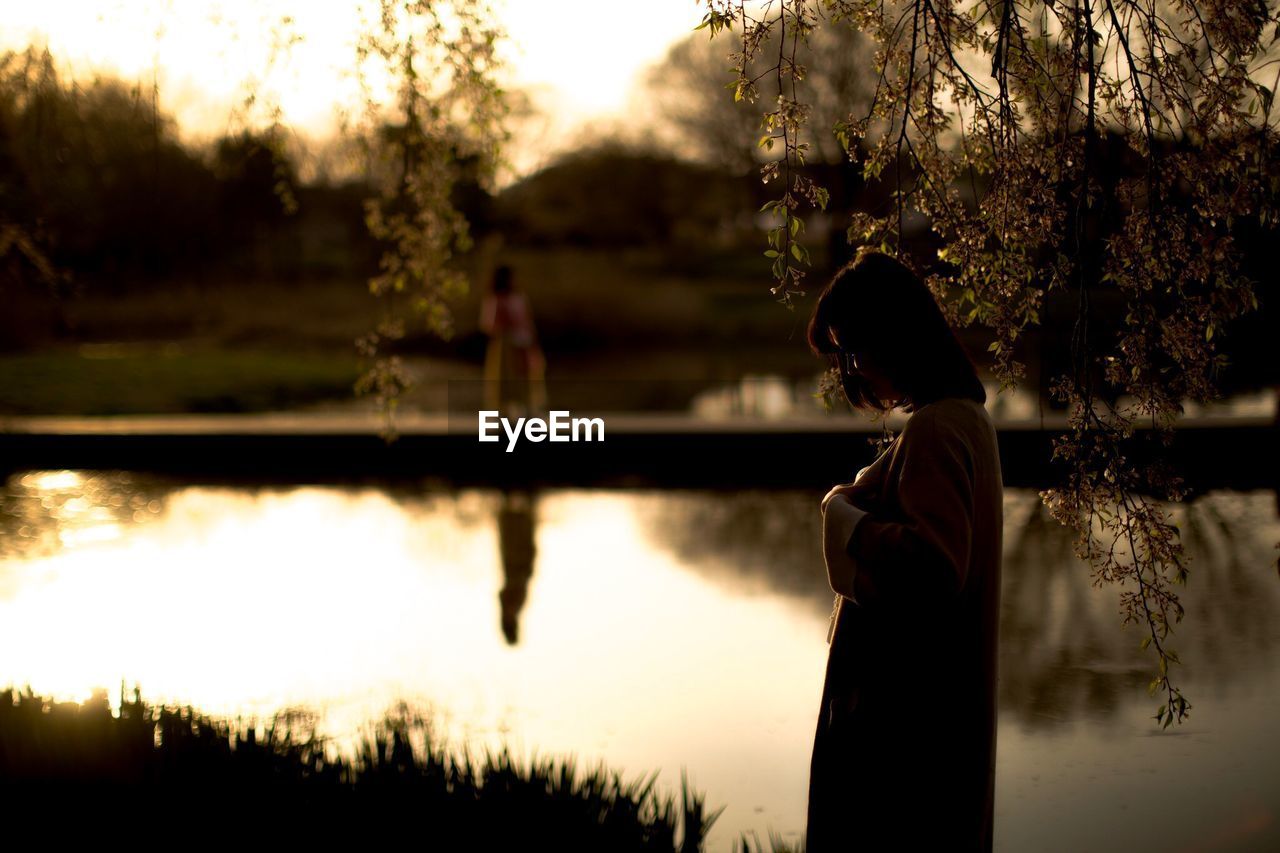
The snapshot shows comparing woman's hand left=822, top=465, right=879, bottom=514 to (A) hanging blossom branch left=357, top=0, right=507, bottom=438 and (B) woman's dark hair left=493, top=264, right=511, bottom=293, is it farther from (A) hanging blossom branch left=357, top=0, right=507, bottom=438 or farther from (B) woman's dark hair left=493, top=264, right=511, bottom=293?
→ (B) woman's dark hair left=493, top=264, right=511, bottom=293

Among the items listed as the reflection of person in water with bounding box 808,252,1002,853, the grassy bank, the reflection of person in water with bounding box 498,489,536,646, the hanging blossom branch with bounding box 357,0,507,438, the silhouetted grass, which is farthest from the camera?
the grassy bank

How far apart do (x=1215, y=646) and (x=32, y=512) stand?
29.2ft

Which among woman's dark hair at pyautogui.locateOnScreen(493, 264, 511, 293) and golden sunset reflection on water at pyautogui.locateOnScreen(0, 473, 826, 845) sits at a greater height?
woman's dark hair at pyautogui.locateOnScreen(493, 264, 511, 293)

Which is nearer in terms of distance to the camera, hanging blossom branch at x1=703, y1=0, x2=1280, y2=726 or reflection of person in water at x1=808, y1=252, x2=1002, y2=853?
reflection of person in water at x1=808, y1=252, x2=1002, y2=853

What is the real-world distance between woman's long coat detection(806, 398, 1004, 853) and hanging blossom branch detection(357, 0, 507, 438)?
264 cm

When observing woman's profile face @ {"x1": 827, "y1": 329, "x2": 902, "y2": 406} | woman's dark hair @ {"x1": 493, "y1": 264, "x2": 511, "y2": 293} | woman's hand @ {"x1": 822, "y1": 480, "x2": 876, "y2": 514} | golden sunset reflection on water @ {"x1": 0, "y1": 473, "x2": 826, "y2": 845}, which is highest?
woman's dark hair @ {"x1": 493, "y1": 264, "x2": 511, "y2": 293}

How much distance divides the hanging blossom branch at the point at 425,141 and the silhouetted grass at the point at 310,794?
55.3 inches

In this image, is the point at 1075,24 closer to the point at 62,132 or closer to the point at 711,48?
the point at 62,132

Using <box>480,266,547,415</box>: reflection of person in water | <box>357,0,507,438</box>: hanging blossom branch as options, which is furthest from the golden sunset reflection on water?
<box>480,266,547,415</box>: reflection of person in water

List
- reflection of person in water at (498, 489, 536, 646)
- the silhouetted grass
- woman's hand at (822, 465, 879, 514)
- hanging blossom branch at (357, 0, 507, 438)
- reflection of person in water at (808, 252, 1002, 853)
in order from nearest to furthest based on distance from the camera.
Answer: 1. reflection of person in water at (808, 252, 1002, 853)
2. woman's hand at (822, 465, 879, 514)
3. the silhouetted grass
4. hanging blossom branch at (357, 0, 507, 438)
5. reflection of person in water at (498, 489, 536, 646)

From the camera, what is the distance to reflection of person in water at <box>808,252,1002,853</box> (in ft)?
8.57

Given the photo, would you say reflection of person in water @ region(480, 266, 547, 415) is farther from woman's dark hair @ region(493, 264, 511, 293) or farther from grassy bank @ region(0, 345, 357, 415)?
grassy bank @ region(0, 345, 357, 415)

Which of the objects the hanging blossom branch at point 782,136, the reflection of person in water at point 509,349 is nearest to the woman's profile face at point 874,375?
the hanging blossom branch at point 782,136

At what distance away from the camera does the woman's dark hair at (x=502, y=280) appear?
578 inches
